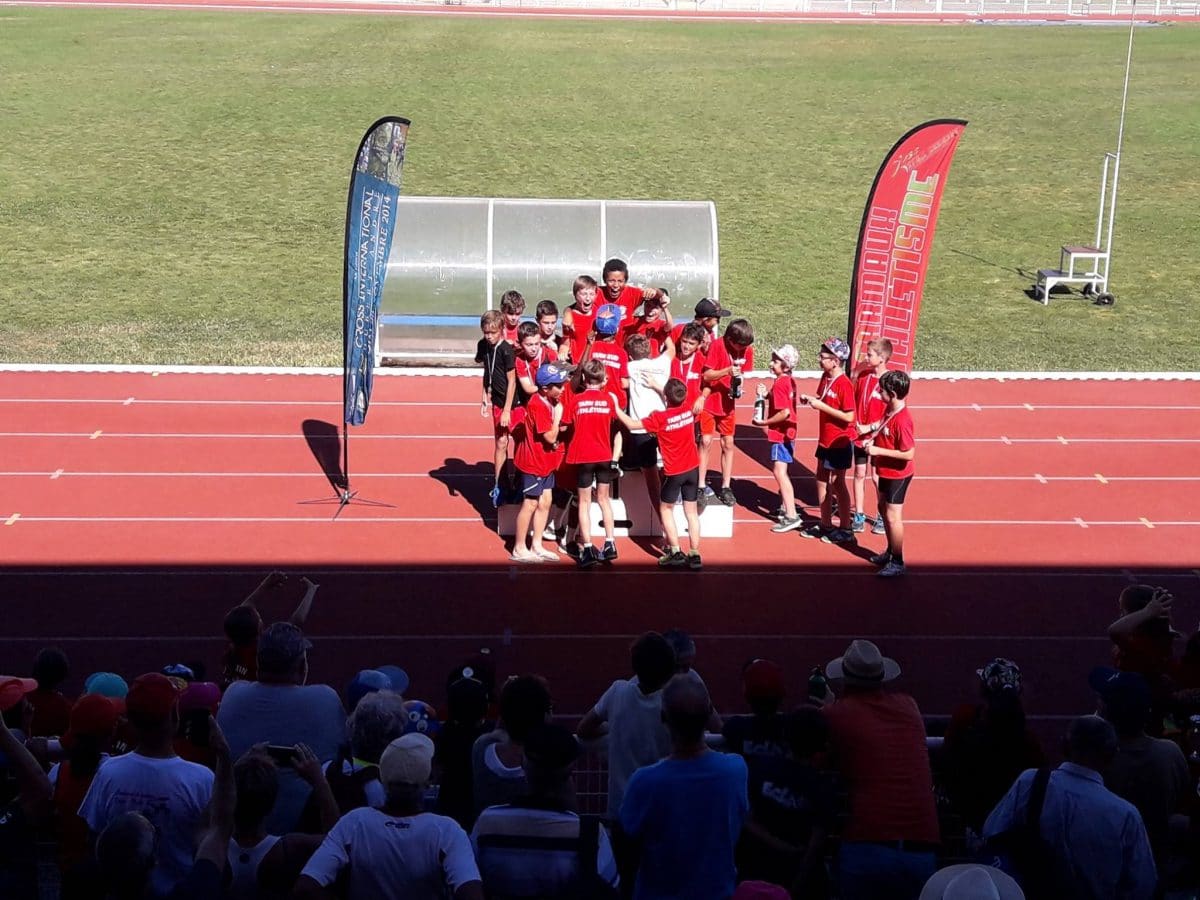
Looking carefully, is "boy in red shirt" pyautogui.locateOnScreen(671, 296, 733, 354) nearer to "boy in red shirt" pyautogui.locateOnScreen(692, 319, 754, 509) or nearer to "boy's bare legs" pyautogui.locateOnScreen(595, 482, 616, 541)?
"boy in red shirt" pyautogui.locateOnScreen(692, 319, 754, 509)

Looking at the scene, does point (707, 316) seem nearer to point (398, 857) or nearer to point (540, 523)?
point (540, 523)

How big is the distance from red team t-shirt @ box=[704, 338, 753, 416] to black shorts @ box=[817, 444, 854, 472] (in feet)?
3.95

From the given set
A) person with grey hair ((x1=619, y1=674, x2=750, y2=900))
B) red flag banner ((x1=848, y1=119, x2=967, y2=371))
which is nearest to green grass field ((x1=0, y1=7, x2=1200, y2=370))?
red flag banner ((x1=848, y1=119, x2=967, y2=371))

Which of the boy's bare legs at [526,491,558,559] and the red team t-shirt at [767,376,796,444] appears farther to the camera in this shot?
the red team t-shirt at [767,376,796,444]

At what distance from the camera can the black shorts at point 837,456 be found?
457 inches

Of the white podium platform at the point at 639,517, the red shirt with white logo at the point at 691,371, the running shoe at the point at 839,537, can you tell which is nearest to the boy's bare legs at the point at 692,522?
the white podium platform at the point at 639,517

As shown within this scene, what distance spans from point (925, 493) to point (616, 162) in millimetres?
16597

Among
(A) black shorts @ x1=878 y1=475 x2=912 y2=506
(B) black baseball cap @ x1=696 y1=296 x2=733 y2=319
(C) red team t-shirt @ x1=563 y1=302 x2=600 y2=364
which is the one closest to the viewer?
(A) black shorts @ x1=878 y1=475 x2=912 y2=506

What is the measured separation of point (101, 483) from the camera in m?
13.1

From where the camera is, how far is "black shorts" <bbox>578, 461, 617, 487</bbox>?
440 inches

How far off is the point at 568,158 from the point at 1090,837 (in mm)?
24726

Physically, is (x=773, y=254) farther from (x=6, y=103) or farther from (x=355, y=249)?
(x=6, y=103)

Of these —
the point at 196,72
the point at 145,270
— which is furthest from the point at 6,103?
the point at 145,270

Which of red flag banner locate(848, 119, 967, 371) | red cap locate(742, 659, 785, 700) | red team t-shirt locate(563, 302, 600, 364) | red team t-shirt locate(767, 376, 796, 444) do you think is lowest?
red cap locate(742, 659, 785, 700)
